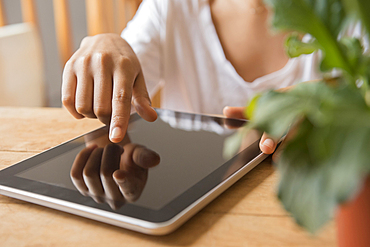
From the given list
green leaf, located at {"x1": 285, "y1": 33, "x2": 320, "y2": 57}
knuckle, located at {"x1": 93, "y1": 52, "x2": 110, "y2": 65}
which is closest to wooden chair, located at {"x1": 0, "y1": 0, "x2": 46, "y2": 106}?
knuckle, located at {"x1": 93, "y1": 52, "x2": 110, "y2": 65}

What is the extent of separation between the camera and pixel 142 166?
41cm

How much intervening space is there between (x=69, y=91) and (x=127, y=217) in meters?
0.35

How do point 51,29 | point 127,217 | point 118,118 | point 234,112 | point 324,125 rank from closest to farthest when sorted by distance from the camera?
point 324,125 → point 127,217 → point 118,118 → point 234,112 → point 51,29

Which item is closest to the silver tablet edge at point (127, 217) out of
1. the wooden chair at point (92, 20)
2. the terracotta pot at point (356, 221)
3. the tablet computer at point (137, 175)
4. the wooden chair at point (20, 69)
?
the tablet computer at point (137, 175)

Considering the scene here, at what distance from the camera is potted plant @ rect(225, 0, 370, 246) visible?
0.15 metres

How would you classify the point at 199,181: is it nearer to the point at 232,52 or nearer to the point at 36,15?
the point at 232,52

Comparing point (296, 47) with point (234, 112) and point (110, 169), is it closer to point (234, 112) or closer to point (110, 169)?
point (110, 169)

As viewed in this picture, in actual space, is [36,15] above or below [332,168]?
below

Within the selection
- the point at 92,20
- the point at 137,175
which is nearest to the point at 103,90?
the point at 137,175

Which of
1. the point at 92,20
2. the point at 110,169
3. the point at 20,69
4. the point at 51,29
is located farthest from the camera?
the point at 51,29

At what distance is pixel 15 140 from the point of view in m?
0.57

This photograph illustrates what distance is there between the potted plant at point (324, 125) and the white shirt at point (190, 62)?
750 mm

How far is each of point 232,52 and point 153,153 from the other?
63 cm

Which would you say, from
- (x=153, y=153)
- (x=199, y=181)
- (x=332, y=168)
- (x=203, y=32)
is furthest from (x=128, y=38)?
(x=332, y=168)
